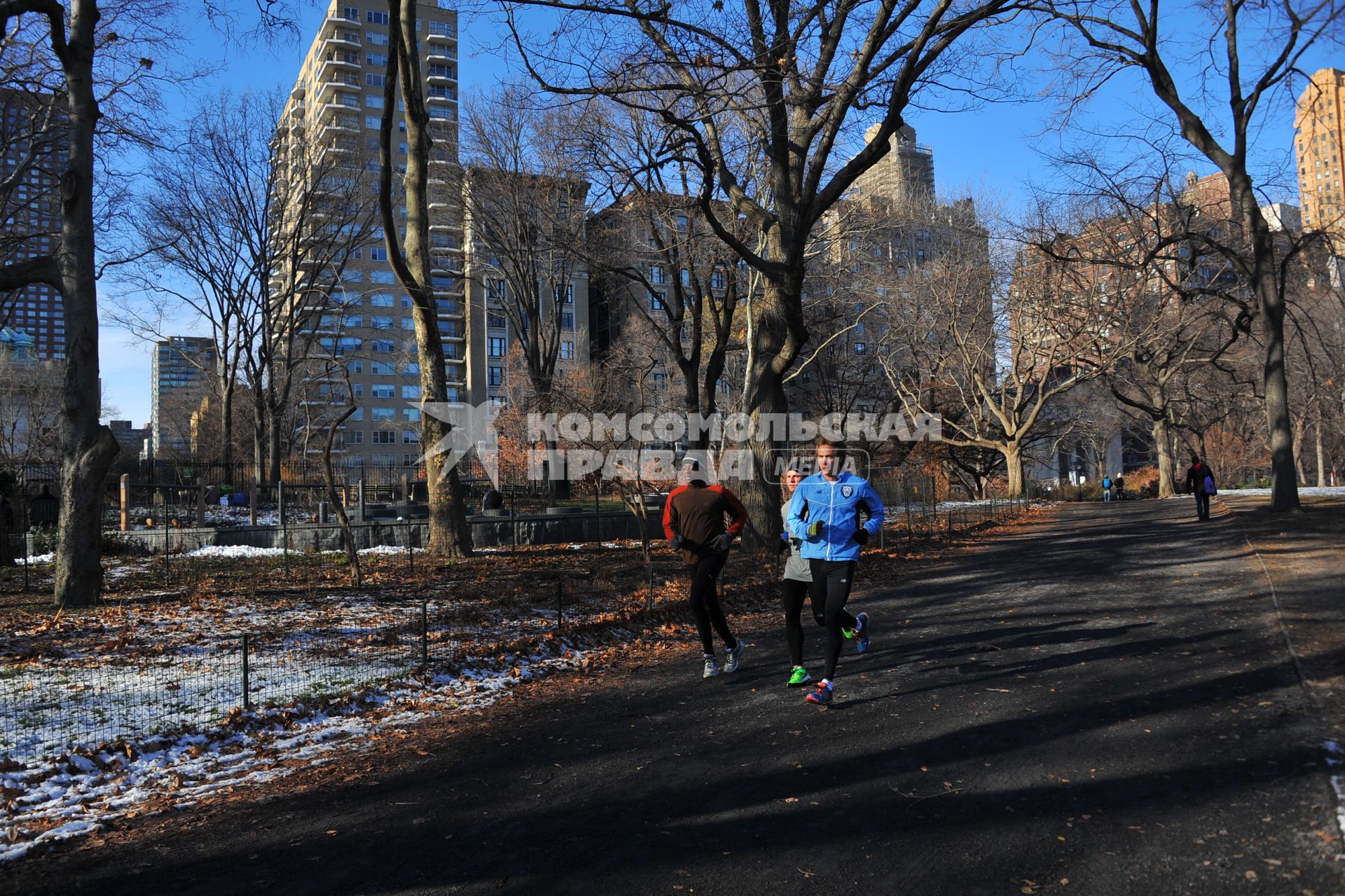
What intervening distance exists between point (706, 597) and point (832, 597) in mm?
1602

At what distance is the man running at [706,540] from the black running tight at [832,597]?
121 cm

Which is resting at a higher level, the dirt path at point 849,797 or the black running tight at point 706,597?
the black running tight at point 706,597

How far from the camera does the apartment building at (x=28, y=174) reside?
772 inches

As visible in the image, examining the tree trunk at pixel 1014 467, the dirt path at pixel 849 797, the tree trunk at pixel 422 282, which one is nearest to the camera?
the dirt path at pixel 849 797

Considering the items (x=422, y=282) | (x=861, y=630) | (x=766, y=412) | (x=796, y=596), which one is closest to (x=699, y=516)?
(x=796, y=596)

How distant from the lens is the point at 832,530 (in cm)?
680

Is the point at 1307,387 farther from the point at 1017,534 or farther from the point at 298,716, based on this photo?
the point at 298,716

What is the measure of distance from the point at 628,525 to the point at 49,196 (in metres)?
17.9

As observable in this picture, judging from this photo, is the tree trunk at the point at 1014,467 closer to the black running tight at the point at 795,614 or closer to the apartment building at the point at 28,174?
the black running tight at the point at 795,614

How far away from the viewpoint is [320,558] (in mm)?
16891

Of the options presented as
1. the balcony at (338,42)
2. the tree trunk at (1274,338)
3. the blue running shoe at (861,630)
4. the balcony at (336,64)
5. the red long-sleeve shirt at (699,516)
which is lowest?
the blue running shoe at (861,630)

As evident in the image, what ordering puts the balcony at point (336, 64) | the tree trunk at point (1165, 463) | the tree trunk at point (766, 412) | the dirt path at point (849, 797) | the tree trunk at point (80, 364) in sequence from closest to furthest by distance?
1. the dirt path at point (849, 797)
2. the tree trunk at point (80, 364)
3. the tree trunk at point (766, 412)
4. the tree trunk at point (1165, 463)
5. the balcony at point (336, 64)

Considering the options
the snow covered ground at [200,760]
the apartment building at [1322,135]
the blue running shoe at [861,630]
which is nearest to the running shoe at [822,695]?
the blue running shoe at [861,630]

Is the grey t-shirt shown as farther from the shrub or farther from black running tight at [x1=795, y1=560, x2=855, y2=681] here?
the shrub
